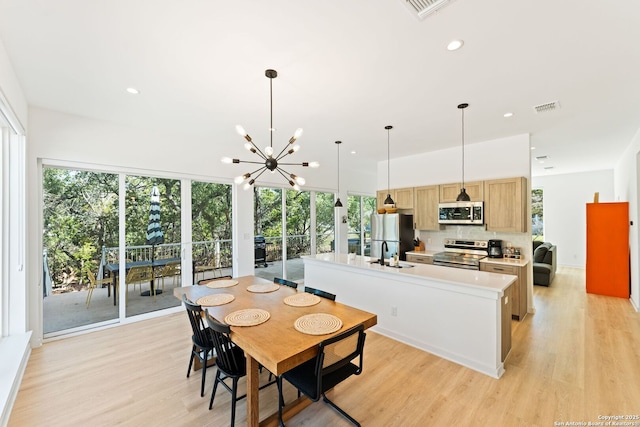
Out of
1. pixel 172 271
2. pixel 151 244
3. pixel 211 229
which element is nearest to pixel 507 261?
pixel 211 229

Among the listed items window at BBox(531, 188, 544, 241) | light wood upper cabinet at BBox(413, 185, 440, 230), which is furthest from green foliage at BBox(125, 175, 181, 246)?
window at BBox(531, 188, 544, 241)

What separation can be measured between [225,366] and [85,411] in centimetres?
126

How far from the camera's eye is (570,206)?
7.81 m

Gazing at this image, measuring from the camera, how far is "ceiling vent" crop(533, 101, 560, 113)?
10.3ft

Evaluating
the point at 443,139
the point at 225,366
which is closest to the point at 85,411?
the point at 225,366

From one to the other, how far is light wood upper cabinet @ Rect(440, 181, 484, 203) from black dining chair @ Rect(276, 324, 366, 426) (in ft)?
12.6

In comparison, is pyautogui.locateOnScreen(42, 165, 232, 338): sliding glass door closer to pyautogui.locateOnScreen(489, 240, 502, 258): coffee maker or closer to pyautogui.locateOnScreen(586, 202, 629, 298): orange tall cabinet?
pyautogui.locateOnScreen(489, 240, 502, 258): coffee maker

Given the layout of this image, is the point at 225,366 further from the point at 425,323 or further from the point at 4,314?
the point at 4,314

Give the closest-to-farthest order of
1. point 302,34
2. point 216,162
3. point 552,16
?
point 552,16
point 302,34
point 216,162

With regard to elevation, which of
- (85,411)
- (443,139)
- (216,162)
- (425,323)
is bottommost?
(85,411)

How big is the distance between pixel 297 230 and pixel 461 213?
135 inches

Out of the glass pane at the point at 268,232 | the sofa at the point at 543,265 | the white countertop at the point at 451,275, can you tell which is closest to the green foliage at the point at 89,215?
the glass pane at the point at 268,232

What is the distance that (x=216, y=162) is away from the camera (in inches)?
190

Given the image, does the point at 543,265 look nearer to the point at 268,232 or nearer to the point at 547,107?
the point at 547,107
